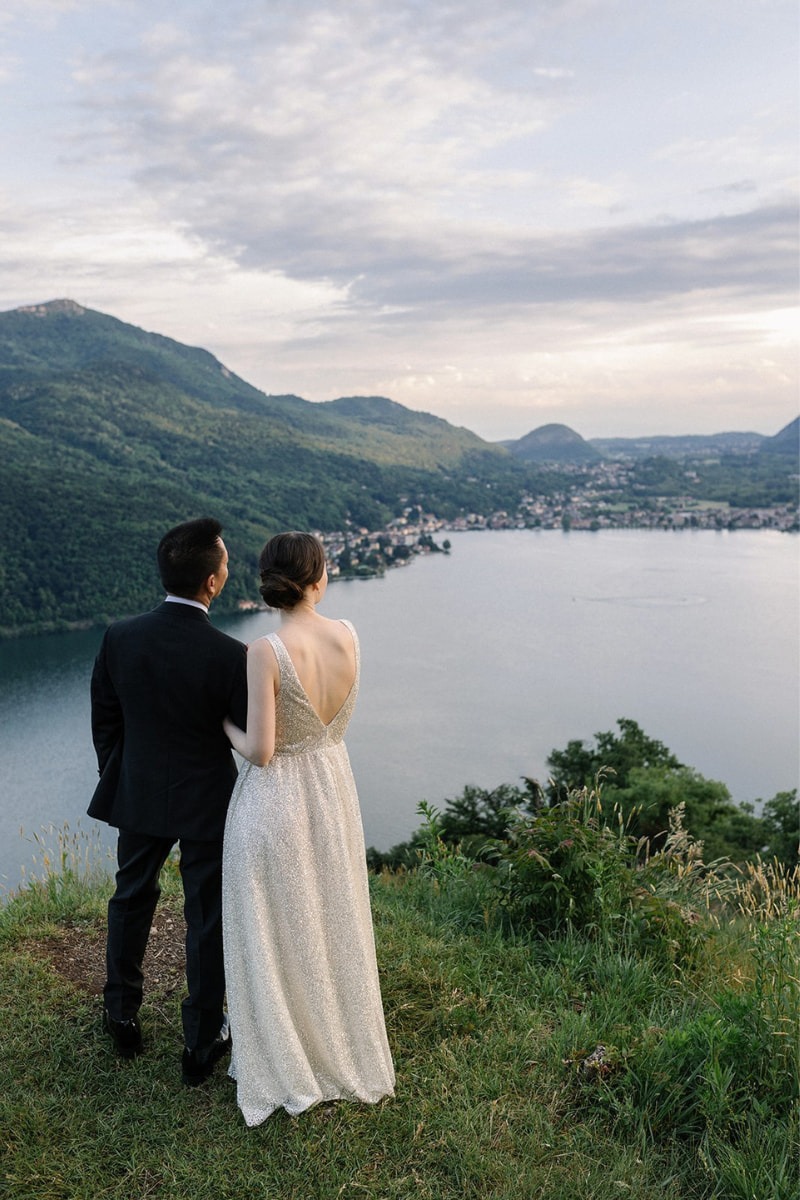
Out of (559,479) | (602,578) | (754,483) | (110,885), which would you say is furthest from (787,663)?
(559,479)

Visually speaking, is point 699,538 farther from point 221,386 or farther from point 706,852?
point 221,386

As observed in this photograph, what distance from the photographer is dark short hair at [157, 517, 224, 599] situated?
7.42ft

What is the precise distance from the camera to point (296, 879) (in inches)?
88.0

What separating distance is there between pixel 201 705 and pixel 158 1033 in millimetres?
1090

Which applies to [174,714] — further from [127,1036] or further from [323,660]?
[127,1036]

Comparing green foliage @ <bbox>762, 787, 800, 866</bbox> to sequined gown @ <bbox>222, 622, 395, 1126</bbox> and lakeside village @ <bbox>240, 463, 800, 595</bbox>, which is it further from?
lakeside village @ <bbox>240, 463, 800, 595</bbox>

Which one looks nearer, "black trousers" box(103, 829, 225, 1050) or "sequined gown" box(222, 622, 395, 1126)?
"sequined gown" box(222, 622, 395, 1126)

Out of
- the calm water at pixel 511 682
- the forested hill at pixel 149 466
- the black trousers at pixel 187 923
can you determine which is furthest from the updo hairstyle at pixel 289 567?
the forested hill at pixel 149 466

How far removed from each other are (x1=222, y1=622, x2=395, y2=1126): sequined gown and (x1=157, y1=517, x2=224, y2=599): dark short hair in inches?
12.0

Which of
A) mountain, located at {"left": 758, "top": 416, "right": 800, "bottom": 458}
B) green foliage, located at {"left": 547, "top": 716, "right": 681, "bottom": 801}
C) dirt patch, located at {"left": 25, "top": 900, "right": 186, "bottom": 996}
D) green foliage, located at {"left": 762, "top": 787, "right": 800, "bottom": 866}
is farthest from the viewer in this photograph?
Result: mountain, located at {"left": 758, "top": 416, "right": 800, "bottom": 458}

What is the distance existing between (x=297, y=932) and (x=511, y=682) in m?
40.1

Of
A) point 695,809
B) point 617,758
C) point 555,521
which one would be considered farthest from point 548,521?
point 695,809

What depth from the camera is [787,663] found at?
1719 inches

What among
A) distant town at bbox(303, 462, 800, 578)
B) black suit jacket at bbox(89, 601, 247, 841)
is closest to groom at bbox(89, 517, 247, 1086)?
black suit jacket at bbox(89, 601, 247, 841)
